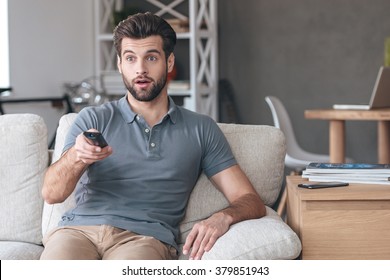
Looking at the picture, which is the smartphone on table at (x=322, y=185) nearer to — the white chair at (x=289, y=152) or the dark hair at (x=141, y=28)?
the dark hair at (x=141, y=28)

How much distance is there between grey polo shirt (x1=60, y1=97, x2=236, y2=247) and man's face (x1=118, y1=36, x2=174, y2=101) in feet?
0.26

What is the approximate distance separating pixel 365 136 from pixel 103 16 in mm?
2454

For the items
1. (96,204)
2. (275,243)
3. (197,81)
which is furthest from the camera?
(197,81)

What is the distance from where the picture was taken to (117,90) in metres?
6.70

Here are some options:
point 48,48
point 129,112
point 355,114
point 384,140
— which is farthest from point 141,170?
point 48,48

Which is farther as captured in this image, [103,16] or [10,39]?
[103,16]

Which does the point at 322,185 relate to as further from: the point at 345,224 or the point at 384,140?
the point at 384,140

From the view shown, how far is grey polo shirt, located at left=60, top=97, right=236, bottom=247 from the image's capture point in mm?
2533

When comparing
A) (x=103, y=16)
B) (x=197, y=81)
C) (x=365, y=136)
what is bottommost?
(x=365, y=136)

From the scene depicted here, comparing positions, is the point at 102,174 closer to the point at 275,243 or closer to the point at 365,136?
the point at 275,243

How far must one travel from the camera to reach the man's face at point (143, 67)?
2646 mm

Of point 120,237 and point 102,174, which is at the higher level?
point 102,174
